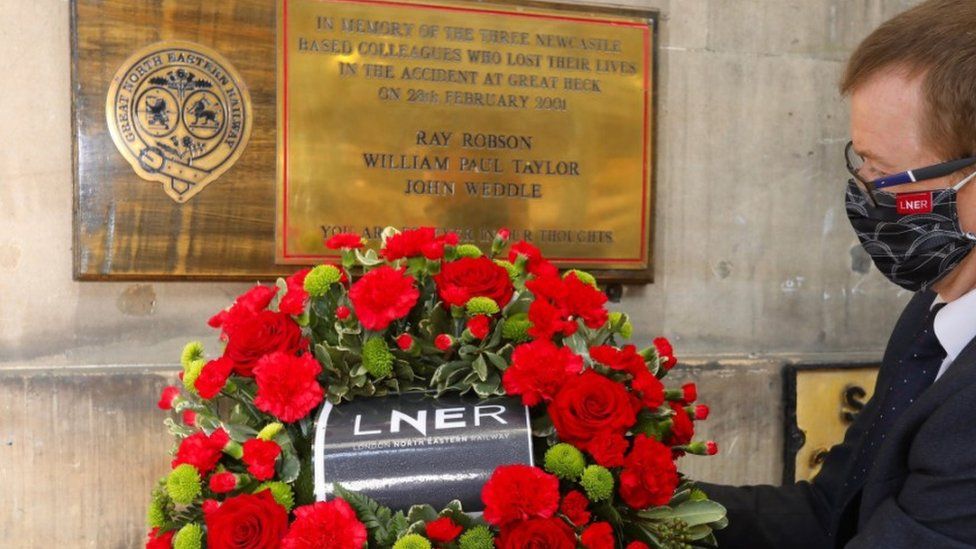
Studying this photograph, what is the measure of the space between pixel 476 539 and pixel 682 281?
6.24ft

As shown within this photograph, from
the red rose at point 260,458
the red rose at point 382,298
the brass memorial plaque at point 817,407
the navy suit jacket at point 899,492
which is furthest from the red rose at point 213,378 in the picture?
the brass memorial plaque at point 817,407

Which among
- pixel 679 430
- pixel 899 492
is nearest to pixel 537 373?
pixel 679 430

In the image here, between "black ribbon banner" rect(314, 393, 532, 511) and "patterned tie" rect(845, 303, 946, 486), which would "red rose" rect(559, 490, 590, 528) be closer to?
"black ribbon banner" rect(314, 393, 532, 511)

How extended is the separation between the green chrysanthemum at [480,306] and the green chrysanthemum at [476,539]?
0.34 metres

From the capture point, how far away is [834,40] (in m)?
3.00

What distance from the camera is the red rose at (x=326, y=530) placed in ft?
3.60

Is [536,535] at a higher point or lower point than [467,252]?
lower

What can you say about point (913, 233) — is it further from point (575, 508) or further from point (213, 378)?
point (213, 378)

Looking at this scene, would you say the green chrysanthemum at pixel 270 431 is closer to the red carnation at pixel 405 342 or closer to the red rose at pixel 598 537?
the red carnation at pixel 405 342

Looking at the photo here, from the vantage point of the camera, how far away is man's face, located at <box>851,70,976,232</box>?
56.1 inches

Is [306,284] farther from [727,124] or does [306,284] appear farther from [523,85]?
[727,124]

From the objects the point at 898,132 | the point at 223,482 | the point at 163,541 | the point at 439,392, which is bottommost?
the point at 163,541

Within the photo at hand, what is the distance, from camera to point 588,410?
1226mm

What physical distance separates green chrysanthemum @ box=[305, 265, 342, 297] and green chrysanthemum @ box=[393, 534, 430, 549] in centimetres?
43
